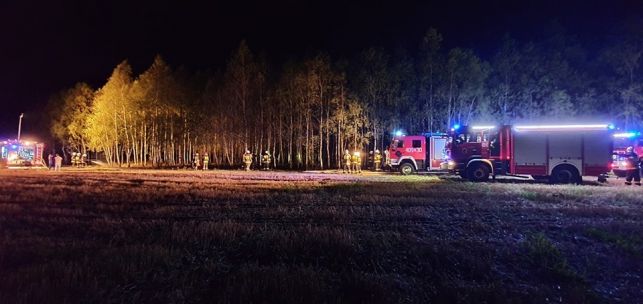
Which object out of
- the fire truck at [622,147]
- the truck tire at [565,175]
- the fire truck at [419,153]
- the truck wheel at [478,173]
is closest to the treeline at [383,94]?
the fire truck at [622,147]

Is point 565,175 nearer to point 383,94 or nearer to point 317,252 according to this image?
point 317,252

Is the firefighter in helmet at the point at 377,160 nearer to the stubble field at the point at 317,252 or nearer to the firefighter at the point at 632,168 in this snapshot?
the firefighter at the point at 632,168

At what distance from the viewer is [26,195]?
14.0m

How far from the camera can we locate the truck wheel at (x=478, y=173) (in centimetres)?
2152

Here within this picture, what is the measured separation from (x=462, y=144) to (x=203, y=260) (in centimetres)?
1776

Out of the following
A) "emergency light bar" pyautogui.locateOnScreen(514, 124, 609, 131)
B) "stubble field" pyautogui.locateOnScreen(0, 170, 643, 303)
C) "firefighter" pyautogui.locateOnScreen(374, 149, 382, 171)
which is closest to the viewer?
"stubble field" pyautogui.locateOnScreen(0, 170, 643, 303)

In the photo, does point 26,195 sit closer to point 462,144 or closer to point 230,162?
point 462,144

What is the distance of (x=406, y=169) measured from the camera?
27.9 metres

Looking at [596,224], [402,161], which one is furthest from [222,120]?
[596,224]

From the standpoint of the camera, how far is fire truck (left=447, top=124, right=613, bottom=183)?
1998cm

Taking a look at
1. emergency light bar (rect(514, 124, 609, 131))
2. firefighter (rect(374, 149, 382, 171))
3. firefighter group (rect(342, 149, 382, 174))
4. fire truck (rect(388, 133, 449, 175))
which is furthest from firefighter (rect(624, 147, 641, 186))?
firefighter (rect(374, 149, 382, 171))

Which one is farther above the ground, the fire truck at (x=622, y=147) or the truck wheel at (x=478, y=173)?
the fire truck at (x=622, y=147)

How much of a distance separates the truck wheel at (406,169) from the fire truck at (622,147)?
33.2 feet

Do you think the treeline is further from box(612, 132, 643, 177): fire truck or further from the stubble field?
the stubble field
